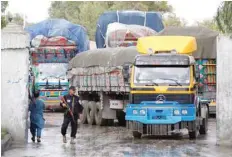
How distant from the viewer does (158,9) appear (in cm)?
7694

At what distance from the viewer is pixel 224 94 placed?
18938 mm

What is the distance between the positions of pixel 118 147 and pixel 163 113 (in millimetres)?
2580

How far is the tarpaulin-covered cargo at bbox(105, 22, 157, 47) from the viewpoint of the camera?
3271 centimetres

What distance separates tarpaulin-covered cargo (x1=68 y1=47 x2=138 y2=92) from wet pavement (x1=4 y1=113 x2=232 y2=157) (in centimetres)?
337

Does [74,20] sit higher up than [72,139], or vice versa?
[74,20]

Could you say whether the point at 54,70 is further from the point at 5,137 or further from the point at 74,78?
the point at 5,137

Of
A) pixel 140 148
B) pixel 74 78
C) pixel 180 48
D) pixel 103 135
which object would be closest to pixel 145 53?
pixel 180 48

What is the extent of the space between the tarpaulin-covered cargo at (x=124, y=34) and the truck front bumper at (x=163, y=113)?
38.1 feet

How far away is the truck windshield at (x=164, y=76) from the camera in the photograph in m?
21.0

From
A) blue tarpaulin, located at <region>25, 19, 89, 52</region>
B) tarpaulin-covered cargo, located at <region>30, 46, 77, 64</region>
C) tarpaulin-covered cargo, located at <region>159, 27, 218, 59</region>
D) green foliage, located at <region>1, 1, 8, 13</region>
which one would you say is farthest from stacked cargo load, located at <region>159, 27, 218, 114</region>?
green foliage, located at <region>1, 1, 8, 13</region>

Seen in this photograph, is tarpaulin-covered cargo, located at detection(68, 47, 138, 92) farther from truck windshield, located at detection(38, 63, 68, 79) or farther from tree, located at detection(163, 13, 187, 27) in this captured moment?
tree, located at detection(163, 13, 187, 27)

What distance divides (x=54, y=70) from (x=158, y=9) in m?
39.6

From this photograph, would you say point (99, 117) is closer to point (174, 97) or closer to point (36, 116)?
point (174, 97)

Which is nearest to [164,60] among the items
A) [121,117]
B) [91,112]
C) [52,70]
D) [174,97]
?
[174,97]
